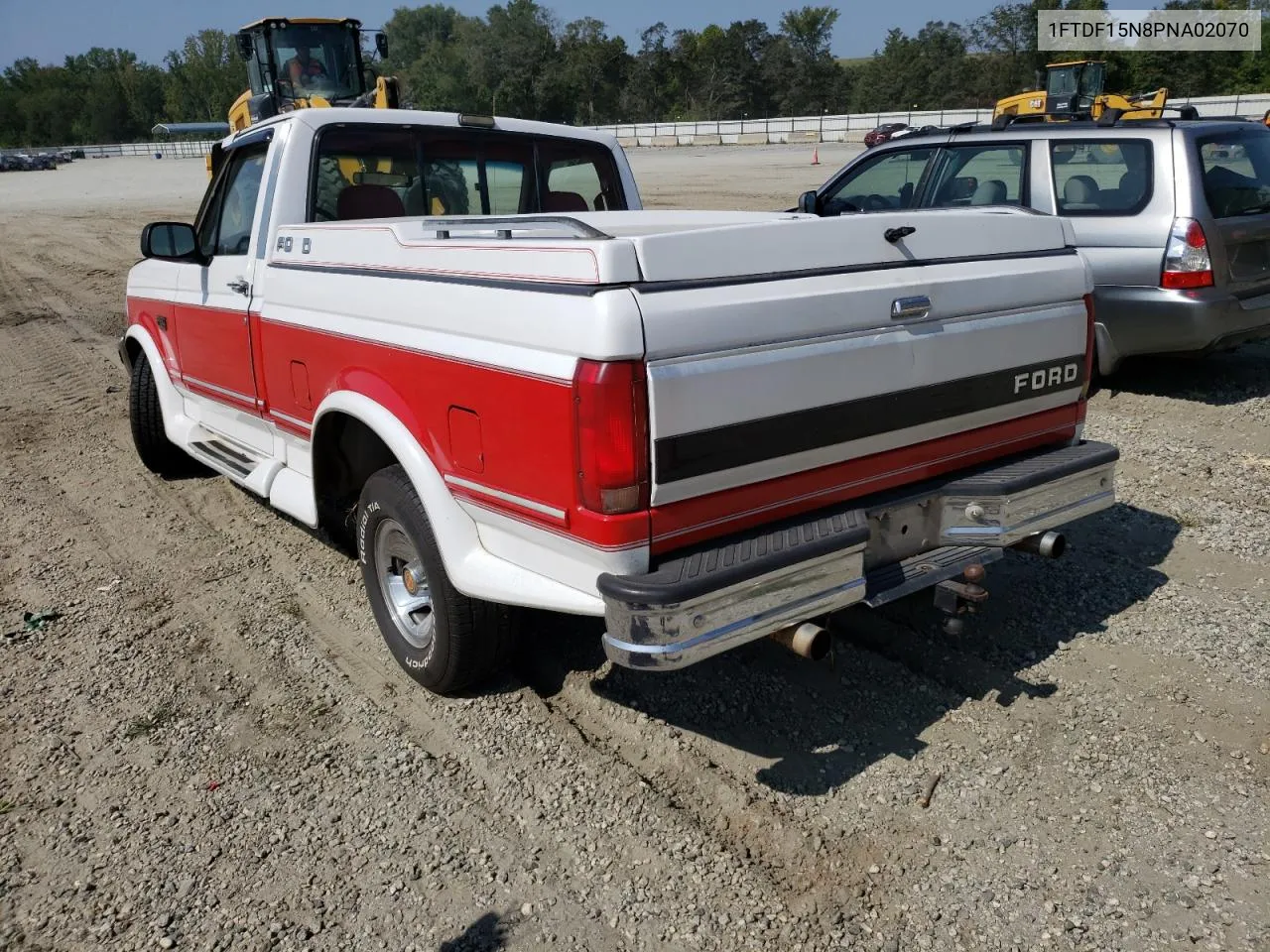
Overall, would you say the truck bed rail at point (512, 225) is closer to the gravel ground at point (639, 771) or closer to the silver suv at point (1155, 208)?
the gravel ground at point (639, 771)

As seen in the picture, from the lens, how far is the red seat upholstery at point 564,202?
5164 mm

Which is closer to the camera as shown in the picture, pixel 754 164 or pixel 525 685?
pixel 525 685

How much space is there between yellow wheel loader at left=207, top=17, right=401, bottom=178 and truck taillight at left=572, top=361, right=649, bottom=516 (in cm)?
1626

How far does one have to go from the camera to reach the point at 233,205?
195 inches

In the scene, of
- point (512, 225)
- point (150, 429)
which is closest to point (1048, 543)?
point (512, 225)

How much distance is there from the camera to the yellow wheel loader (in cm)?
1756

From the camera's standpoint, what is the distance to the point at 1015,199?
24.4 feet

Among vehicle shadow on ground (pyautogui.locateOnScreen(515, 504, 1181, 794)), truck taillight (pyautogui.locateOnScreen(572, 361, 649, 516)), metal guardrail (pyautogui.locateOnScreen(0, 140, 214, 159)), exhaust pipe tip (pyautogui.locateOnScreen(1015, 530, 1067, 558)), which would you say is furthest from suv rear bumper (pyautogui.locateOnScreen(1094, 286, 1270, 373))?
metal guardrail (pyautogui.locateOnScreen(0, 140, 214, 159))

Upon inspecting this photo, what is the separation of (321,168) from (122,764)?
8.54 feet

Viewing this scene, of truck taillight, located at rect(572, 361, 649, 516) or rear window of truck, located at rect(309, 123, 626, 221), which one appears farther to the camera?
rear window of truck, located at rect(309, 123, 626, 221)

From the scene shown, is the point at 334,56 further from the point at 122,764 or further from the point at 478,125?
the point at 122,764

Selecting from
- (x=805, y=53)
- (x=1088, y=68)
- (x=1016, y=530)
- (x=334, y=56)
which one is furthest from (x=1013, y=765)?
(x=805, y=53)

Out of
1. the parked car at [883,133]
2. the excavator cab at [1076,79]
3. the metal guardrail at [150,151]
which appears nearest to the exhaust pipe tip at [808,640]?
the parked car at [883,133]

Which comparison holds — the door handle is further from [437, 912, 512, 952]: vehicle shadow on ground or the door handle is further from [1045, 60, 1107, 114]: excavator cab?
[1045, 60, 1107, 114]: excavator cab
